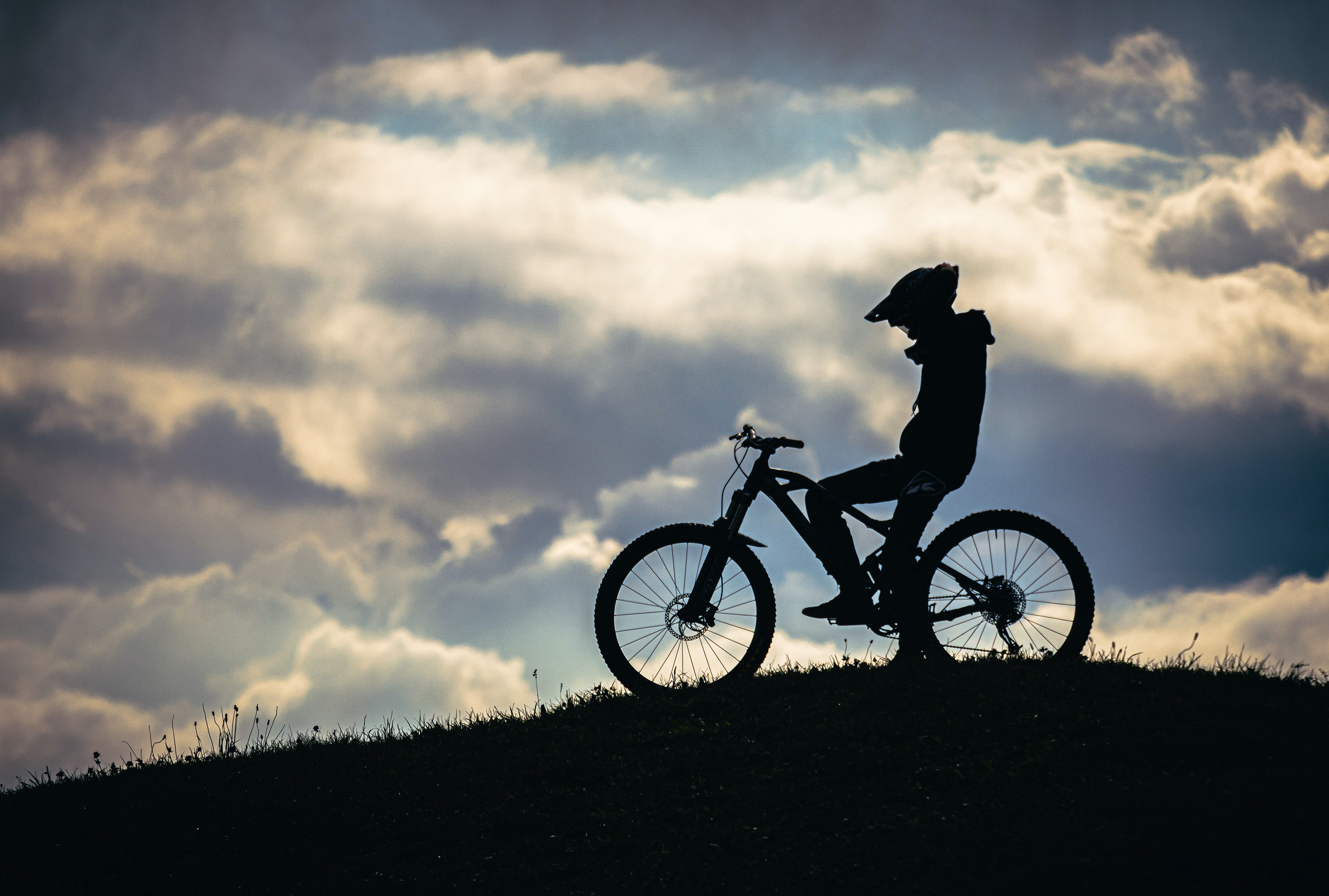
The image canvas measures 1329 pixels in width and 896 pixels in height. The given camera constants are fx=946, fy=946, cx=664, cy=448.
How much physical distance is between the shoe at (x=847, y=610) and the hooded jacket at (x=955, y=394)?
1219 mm

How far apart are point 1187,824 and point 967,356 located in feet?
12.7

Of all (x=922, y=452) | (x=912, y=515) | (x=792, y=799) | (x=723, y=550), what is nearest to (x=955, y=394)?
(x=922, y=452)

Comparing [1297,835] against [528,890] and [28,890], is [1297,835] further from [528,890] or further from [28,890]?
[28,890]

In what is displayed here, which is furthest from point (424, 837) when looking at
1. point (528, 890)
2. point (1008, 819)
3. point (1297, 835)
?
point (1297, 835)

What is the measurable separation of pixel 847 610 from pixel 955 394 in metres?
1.97

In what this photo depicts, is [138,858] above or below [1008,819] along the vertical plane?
above

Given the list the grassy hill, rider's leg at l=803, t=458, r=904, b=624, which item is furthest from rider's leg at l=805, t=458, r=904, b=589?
the grassy hill

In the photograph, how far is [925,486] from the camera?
7707 millimetres

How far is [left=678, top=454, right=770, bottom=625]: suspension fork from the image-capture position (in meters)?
7.71

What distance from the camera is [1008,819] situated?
5.27 m

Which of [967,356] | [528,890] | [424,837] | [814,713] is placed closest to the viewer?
[528,890]

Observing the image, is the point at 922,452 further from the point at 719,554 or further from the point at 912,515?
the point at 719,554

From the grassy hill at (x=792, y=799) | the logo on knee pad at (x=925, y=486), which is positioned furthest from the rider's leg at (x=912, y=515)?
the grassy hill at (x=792, y=799)

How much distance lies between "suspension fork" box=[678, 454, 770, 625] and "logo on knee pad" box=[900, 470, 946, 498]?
3.90 ft
